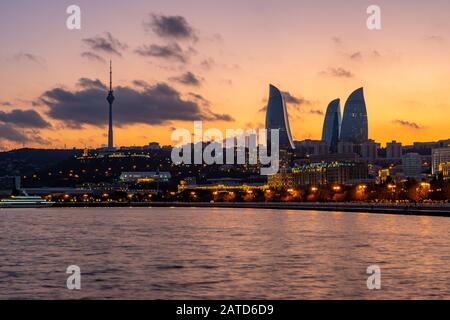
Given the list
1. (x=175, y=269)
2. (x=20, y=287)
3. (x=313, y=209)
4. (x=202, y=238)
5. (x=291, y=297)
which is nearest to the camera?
(x=291, y=297)

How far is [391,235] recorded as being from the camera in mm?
59969

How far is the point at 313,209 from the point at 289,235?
87869mm

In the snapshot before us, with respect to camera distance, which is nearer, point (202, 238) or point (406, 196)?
point (202, 238)

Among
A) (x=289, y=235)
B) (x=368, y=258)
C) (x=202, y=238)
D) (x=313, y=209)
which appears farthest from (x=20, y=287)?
(x=313, y=209)

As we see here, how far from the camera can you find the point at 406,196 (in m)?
155

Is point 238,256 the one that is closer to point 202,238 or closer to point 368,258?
point 368,258

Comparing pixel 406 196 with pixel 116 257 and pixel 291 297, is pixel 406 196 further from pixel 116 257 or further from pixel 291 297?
pixel 291 297
